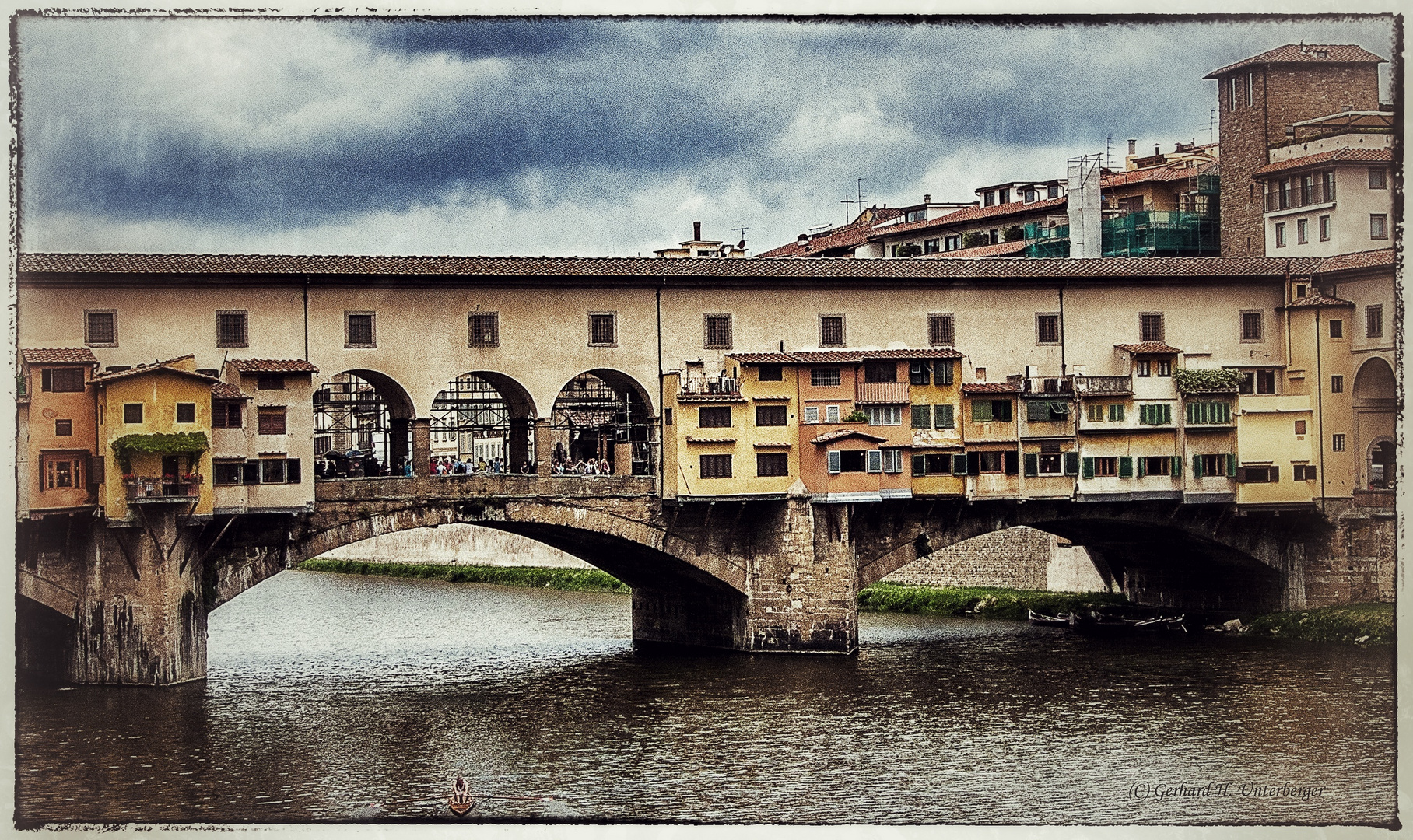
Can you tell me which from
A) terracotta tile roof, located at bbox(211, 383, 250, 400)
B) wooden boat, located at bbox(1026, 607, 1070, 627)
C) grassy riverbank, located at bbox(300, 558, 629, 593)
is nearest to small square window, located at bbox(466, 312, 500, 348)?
terracotta tile roof, located at bbox(211, 383, 250, 400)

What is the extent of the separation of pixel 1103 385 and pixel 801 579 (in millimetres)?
8218

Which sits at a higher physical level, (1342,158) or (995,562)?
(1342,158)

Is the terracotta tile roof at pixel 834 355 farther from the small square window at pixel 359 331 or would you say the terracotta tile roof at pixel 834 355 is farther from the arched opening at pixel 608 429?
the small square window at pixel 359 331

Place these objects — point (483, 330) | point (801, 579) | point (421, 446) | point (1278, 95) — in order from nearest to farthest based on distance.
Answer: point (421, 446) < point (483, 330) < point (801, 579) < point (1278, 95)

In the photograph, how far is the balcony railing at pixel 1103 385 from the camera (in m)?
49.6

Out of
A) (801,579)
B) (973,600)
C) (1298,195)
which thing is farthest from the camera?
(973,600)

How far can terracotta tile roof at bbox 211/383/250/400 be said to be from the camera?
4288 centimetres

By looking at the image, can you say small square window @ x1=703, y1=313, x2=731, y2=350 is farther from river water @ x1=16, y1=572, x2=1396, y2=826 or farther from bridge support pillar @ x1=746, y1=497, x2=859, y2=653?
river water @ x1=16, y1=572, x2=1396, y2=826

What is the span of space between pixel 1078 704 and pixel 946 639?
390 inches

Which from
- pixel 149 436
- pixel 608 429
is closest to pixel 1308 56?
pixel 608 429

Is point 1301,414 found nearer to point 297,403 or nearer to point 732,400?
point 732,400

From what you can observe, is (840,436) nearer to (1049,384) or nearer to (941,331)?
(941,331)

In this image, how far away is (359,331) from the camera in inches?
1810

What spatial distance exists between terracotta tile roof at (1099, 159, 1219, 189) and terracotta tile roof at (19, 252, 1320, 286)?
841 centimetres
